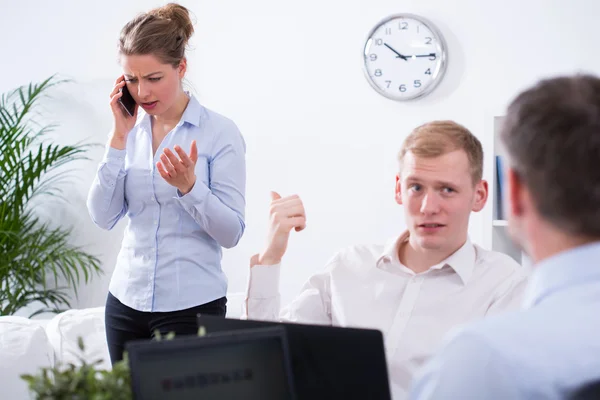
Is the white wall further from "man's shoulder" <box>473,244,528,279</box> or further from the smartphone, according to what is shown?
"man's shoulder" <box>473,244,528,279</box>

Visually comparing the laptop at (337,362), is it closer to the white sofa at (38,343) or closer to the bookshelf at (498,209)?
the white sofa at (38,343)

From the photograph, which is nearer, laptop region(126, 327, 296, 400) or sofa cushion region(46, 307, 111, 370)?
laptop region(126, 327, 296, 400)

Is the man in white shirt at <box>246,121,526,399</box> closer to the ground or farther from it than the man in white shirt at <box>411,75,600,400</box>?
closer to the ground

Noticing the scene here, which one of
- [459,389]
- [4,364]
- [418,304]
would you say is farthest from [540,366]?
[4,364]

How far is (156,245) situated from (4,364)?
0.71m

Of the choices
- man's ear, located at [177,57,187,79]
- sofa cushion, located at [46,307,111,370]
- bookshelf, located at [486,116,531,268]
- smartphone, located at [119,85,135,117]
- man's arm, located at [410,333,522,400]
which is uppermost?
man's ear, located at [177,57,187,79]

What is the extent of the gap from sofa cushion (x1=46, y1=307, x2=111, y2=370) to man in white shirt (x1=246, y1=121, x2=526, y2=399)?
1261mm

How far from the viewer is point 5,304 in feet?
15.1

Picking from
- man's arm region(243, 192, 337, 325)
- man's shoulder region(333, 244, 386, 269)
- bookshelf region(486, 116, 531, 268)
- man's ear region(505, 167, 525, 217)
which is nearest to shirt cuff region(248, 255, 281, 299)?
man's arm region(243, 192, 337, 325)

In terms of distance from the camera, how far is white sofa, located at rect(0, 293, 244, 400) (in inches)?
105

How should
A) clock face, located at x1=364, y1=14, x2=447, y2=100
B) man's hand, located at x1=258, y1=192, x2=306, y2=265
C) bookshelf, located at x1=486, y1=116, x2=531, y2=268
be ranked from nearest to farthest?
man's hand, located at x1=258, y1=192, x2=306, y2=265
bookshelf, located at x1=486, y1=116, x2=531, y2=268
clock face, located at x1=364, y1=14, x2=447, y2=100

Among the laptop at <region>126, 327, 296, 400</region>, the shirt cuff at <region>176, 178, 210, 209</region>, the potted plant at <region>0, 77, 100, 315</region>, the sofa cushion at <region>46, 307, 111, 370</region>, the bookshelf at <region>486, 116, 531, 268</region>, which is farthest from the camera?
→ the potted plant at <region>0, 77, 100, 315</region>

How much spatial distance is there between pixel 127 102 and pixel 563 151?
188 cm


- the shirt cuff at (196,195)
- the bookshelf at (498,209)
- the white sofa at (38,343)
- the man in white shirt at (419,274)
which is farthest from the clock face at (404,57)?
the man in white shirt at (419,274)
